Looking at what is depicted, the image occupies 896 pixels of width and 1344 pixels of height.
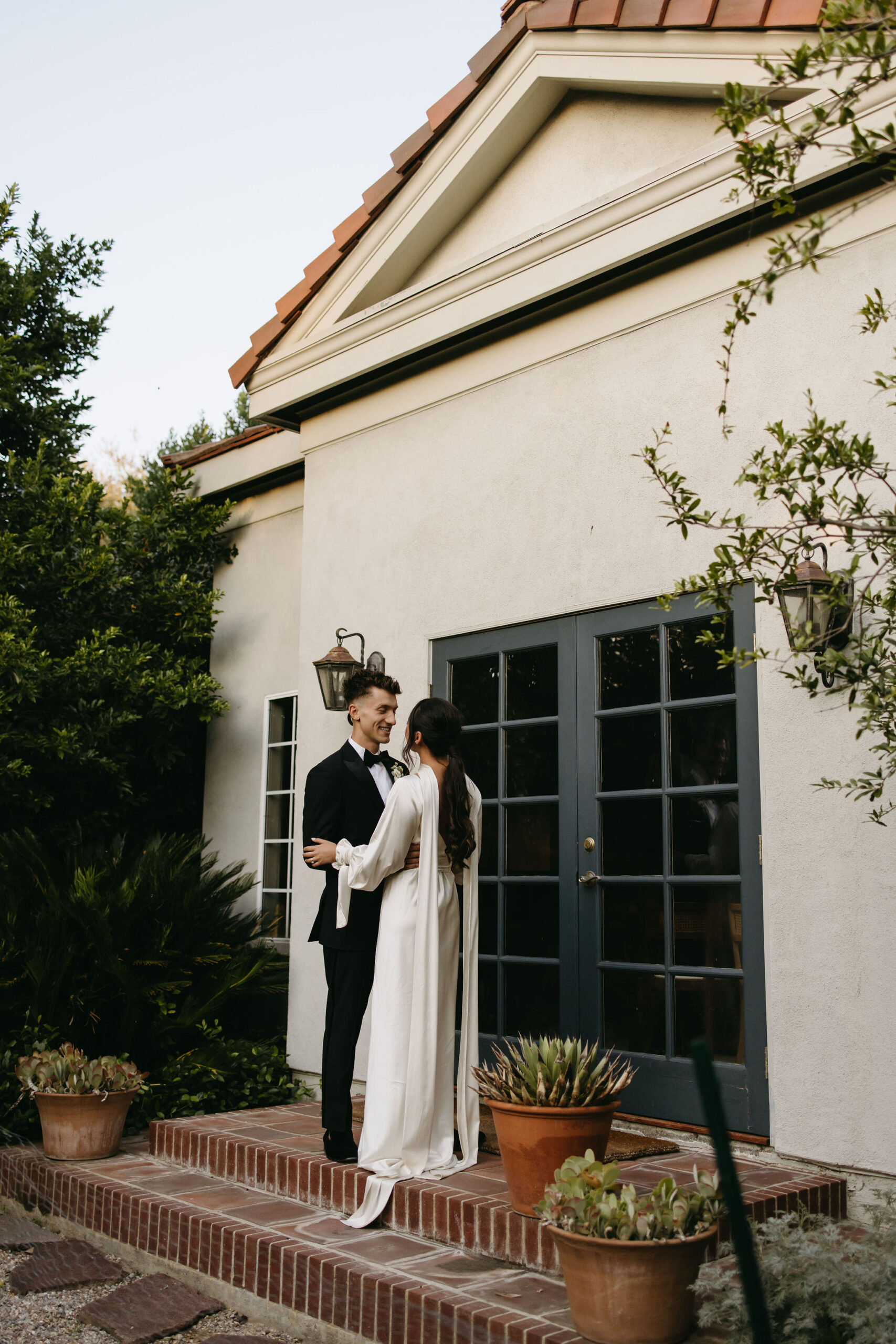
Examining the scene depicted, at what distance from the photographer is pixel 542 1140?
Result: 3.66m

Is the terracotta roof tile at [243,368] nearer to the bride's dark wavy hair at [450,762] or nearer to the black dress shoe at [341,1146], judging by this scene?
the bride's dark wavy hair at [450,762]

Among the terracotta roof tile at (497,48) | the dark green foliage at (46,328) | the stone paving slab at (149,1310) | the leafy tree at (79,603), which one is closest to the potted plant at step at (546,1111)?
the stone paving slab at (149,1310)

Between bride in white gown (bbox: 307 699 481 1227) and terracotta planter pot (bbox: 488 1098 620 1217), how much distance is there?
1.96 feet

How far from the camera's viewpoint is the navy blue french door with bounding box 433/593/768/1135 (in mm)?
4641

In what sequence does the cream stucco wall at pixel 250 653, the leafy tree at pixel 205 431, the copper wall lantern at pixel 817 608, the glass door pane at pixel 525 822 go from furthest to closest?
the leafy tree at pixel 205 431, the cream stucco wall at pixel 250 653, the glass door pane at pixel 525 822, the copper wall lantern at pixel 817 608

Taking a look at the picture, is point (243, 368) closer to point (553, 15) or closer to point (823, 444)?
point (553, 15)

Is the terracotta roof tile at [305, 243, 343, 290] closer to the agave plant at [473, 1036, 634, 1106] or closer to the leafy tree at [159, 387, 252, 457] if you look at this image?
the agave plant at [473, 1036, 634, 1106]

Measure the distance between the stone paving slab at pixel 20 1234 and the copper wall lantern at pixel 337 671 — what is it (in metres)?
2.90

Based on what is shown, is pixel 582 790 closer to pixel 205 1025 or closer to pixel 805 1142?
pixel 805 1142

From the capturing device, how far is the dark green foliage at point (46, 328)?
7.96m

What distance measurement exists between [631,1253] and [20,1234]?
311 centimetres

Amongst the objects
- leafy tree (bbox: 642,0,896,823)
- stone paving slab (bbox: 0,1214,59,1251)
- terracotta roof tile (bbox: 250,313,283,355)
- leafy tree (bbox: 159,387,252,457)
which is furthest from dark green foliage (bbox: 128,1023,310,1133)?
leafy tree (bbox: 159,387,252,457)

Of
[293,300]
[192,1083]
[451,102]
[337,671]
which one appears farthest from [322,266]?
[192,1083]

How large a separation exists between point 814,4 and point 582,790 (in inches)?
135
